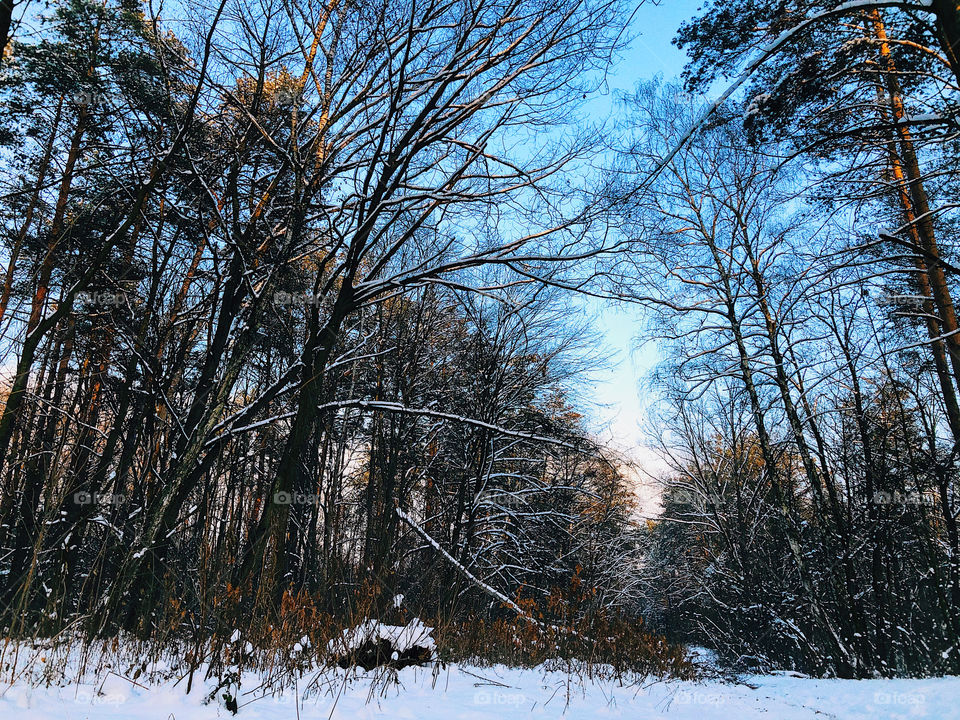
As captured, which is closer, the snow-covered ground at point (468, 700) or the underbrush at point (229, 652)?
the snow-covered ground at point (468, 700)

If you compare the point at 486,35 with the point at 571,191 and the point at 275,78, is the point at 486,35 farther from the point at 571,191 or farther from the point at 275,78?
the point at 275,78

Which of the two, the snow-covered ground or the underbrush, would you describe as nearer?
the snow-covered ground

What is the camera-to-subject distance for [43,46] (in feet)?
22.9

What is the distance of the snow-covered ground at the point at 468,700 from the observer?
2717 millimetres

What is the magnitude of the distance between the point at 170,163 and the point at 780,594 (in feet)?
39.1

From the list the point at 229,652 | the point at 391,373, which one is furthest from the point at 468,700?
the point at 391,373

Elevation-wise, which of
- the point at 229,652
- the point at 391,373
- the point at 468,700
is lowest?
the point at 468,700

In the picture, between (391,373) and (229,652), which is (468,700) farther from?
(391,373)

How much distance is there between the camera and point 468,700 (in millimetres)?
3840

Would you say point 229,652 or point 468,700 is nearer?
point 229,652

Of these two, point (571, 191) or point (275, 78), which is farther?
point (275, 78)

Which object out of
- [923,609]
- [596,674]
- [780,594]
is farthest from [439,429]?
[923,609]

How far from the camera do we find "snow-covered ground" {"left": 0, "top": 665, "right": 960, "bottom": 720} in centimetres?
272

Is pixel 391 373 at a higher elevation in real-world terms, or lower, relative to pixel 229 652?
higher
